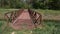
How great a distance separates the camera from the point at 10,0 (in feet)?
14.0

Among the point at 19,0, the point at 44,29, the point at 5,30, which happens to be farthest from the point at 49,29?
the point at 19,0

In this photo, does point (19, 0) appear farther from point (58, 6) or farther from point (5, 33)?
point (5, 33)

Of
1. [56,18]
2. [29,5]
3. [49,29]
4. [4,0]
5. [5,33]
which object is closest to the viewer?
[5,33]

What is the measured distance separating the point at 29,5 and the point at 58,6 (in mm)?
658

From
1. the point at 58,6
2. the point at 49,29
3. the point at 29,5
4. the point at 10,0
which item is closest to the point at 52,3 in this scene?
the point at 58,6

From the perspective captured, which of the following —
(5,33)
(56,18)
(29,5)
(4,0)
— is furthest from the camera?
(4,0)

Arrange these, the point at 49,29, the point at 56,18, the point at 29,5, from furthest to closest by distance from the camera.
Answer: the point at 29,5, the point at 56,18, the point at 49,29

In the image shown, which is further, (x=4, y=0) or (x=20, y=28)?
(x=4, y=0)

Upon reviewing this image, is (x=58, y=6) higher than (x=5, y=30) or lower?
lower

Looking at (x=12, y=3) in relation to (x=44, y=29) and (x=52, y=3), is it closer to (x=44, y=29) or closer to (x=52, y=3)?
(x=52, y=3)

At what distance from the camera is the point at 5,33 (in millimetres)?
2195

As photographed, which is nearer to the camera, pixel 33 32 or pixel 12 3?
pixel 33 32

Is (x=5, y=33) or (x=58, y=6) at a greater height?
(x=5, y=33)

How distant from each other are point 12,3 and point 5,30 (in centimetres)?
203
